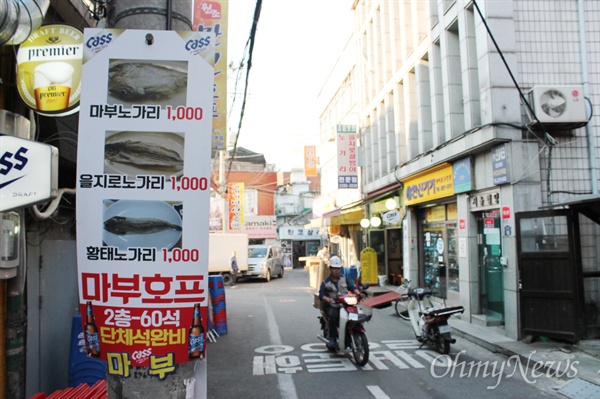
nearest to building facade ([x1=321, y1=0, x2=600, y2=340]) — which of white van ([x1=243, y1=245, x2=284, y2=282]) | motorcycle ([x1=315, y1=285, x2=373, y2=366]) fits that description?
motorcycle ([x1=315, y1=285, x2=373, y2=366])

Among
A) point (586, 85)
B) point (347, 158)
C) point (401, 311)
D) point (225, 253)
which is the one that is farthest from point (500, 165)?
point (225, 253)

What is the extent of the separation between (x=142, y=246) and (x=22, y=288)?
10.3ft

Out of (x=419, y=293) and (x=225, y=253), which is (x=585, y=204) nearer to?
(x=419, y=293)

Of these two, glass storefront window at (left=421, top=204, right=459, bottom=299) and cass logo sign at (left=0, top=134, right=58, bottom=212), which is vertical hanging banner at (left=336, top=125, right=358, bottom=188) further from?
cass logo sign at (left=0, top=134, right=58, bottom=212)

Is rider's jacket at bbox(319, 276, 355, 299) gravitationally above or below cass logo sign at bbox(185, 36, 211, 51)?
below

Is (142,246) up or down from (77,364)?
up

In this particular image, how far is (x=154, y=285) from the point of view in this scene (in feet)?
8.72

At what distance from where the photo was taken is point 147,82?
279cm

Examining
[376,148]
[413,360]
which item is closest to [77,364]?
[413,360]

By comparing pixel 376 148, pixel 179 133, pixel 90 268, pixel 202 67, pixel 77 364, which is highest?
pixel 376 148

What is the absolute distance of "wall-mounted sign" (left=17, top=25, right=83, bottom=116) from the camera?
4.64 meters

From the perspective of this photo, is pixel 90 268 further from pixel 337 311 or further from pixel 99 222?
pixel 337 311

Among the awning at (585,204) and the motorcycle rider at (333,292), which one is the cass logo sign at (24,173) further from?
the awning at (585,204)

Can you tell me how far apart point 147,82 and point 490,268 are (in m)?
9.73
